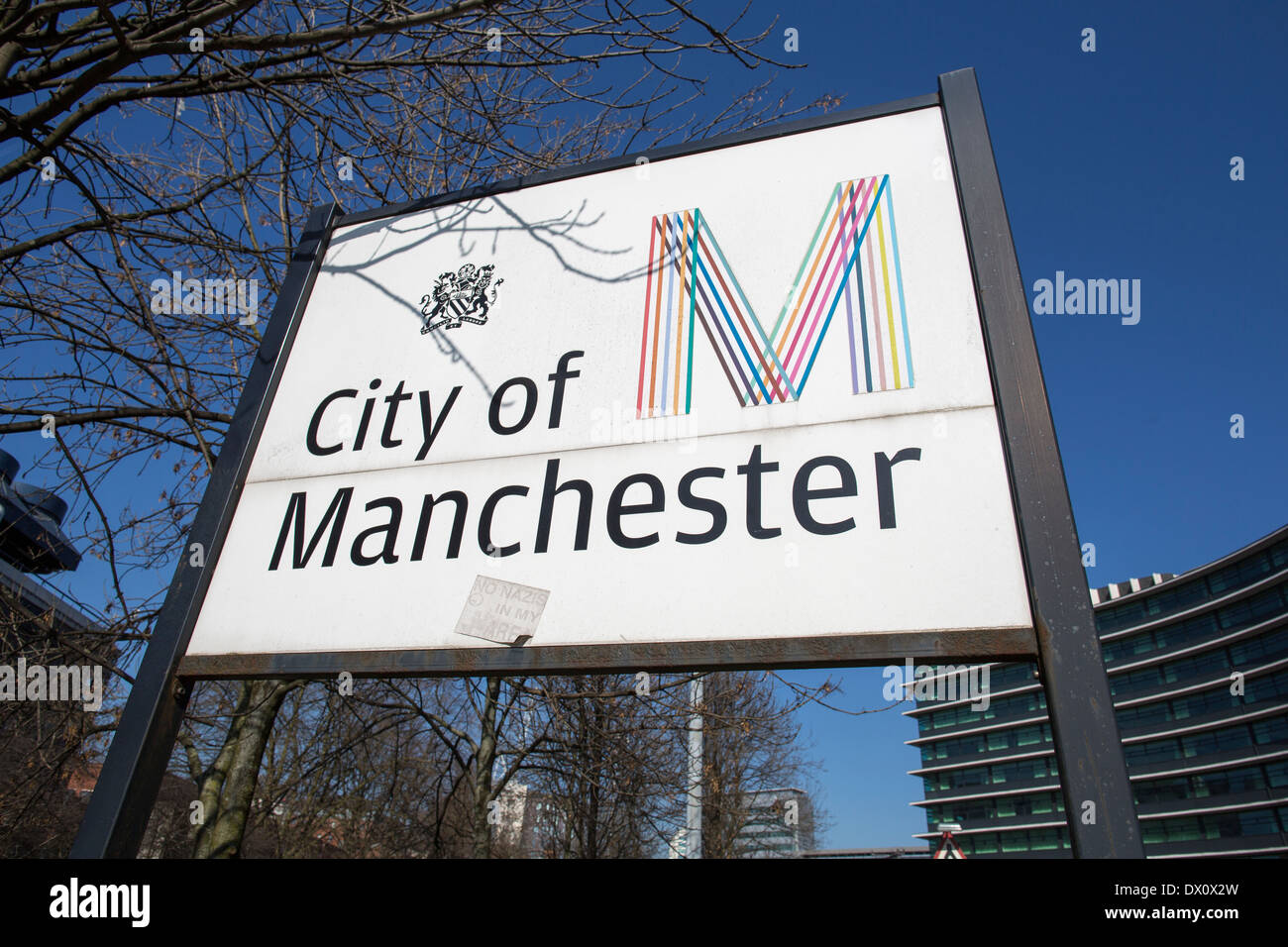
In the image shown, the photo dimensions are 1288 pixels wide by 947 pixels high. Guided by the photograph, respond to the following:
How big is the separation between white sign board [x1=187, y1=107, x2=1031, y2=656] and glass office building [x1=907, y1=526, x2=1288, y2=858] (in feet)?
221

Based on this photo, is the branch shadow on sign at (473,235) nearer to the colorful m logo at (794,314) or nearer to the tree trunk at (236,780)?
the colorful m logo at (794,314)

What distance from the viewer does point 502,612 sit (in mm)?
1843

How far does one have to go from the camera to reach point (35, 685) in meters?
4.25

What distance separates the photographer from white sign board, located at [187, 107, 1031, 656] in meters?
1.70

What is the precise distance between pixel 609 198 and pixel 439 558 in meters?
1.31

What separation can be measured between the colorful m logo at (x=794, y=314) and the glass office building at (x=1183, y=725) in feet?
221

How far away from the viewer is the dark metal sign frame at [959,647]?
1412 millimetres

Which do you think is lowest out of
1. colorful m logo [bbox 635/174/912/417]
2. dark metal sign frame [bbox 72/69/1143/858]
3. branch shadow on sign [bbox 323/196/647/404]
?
dark metal sign frame [bbox 72/69/1143/858]

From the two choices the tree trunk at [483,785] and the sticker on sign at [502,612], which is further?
the tree trunk at [483,785]

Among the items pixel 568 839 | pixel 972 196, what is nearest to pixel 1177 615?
pixel 568 839

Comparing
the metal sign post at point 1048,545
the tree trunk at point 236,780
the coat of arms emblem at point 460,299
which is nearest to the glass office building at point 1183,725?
the tree trunk at point 236,780

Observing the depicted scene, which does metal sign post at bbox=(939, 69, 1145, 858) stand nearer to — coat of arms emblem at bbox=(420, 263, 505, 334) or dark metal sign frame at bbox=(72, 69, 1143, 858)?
dark metal sign frame at bbox=(72, 69, 1143, 858)

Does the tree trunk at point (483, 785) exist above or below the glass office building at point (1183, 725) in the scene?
below

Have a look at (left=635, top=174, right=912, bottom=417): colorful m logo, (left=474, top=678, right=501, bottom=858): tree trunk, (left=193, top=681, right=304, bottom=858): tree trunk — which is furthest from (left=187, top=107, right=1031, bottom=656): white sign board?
(left=474, top=678, right=501, bottom=858): tree trunk
